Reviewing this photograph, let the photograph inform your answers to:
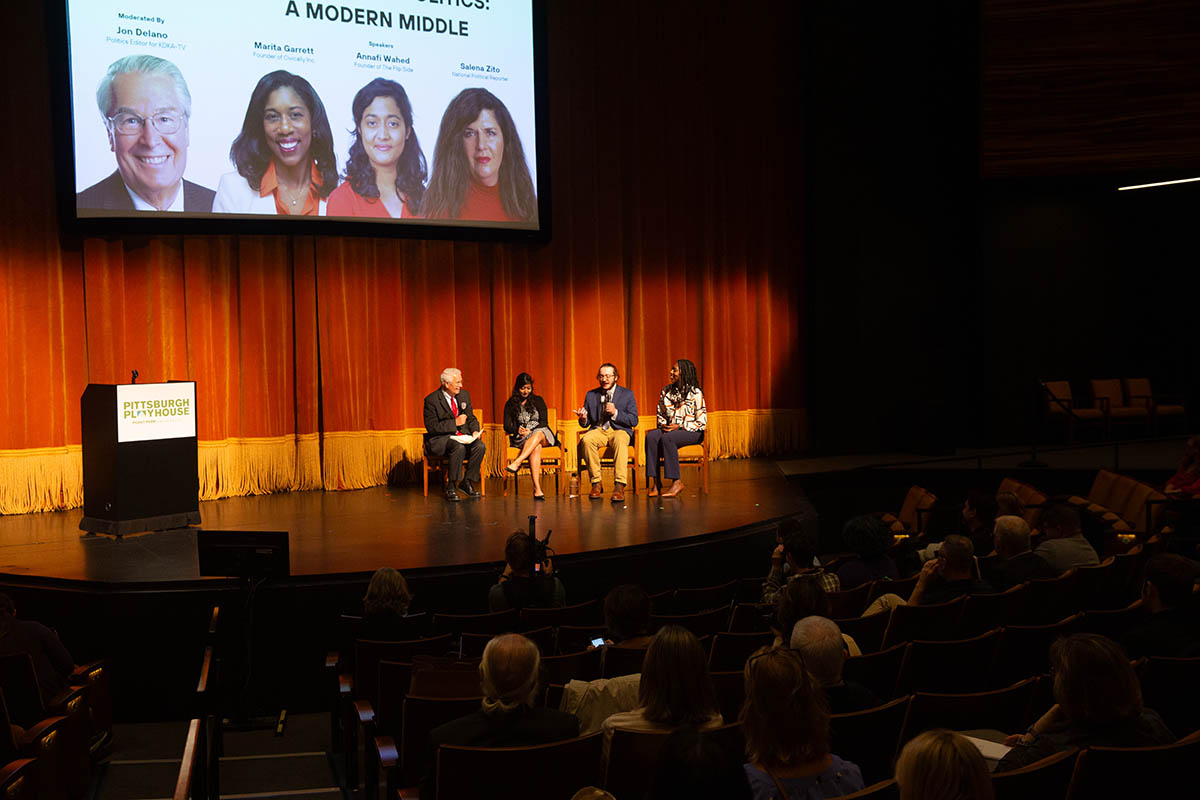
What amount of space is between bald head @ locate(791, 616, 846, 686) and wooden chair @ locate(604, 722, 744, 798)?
0.40 m

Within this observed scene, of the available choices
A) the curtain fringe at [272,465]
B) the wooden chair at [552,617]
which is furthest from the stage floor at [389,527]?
the wooden chair at [552,617]

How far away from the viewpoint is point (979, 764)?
6.06ft

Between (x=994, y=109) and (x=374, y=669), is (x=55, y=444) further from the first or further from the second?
(x=994, y=109)

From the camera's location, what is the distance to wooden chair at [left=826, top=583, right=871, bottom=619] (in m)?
4.70

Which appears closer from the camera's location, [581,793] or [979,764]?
[581,793]

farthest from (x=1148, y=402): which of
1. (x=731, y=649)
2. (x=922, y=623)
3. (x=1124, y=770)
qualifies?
(x=1124, y=770)

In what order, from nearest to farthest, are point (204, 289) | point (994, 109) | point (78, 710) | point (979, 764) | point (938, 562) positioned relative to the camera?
1. point (979, 764)
2. point (78, 710)
3. point (938, 562)
4. point (204, 289)
5. point (994, 109)

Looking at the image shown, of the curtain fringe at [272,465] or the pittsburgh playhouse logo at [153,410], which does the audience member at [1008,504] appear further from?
the pittsburgh playhouse logo at [153,410]

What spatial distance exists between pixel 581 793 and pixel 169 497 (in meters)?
6.20

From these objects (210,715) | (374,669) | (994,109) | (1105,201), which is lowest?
(210,715)

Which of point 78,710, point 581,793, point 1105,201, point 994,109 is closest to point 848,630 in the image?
point 581,793

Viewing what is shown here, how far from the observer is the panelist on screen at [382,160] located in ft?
29.2

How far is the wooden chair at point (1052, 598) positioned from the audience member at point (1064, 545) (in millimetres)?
313

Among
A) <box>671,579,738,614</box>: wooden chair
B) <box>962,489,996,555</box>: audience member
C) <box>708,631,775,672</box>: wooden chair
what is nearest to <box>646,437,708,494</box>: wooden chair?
<box>962,489,996,555</box>: audience member
